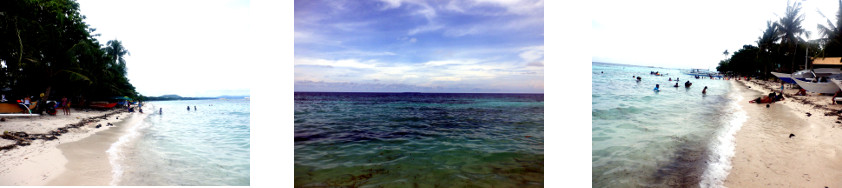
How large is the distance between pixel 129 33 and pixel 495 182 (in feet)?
12.0

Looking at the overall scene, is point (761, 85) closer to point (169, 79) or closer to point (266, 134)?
point (266, 134)

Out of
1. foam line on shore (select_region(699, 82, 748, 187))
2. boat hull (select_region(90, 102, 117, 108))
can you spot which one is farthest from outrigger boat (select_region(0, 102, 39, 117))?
foam line on shore (select_region(699, 82, 748, 187))

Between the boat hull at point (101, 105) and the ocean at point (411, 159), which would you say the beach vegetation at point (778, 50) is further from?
the boat hull at point (101, 105)

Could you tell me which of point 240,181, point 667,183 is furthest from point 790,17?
point 240,181

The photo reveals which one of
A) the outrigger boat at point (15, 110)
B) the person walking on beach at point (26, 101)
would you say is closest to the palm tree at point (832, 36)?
the outrigger boat at point (15, 110)

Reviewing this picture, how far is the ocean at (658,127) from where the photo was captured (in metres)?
1.82

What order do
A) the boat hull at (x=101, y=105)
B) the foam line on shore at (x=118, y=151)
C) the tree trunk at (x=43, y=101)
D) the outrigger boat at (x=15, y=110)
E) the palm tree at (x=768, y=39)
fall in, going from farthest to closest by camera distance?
the boat hull at (x=101, y=105)
the tree trunk at (x=43, y=101)
the outrigger boat at (x=15, y=110)
the foam line on shore at (x=118, y=151)
the palm tree at (x=768, y=39)

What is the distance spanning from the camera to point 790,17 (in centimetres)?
182

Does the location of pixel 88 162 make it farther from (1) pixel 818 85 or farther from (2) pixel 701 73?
(1) pixel 818 85

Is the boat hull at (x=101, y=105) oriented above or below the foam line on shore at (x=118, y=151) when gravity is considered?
above

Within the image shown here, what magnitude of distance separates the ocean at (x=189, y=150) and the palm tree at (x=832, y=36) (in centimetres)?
361

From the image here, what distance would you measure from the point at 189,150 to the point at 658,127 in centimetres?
390

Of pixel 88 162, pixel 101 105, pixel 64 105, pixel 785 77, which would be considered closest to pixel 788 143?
pixel 785 77

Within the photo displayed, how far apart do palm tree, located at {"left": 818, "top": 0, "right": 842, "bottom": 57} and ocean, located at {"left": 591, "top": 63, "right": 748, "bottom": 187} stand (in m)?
0.47
